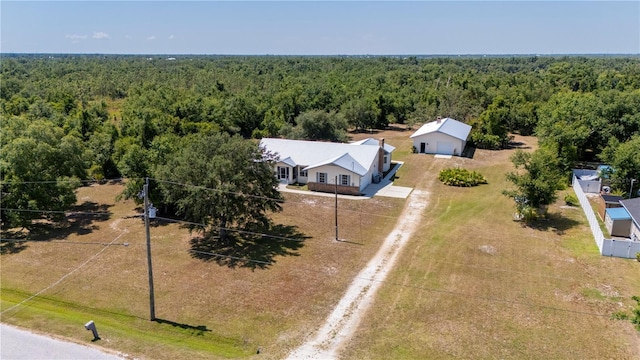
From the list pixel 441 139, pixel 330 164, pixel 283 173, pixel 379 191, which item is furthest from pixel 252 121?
pixel 379 191

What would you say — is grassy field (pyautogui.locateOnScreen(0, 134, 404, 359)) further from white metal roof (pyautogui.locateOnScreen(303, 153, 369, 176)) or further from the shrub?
the shrub

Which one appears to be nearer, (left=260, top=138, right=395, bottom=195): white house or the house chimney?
(left=260, top=138, right=395, bottom=195): white house

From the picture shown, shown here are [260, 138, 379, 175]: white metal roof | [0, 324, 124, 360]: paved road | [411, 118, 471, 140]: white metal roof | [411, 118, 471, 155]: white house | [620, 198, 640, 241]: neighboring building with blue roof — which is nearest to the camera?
[0, 324, 124, 360]: paved road

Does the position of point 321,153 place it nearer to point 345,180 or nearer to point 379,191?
point 345,180

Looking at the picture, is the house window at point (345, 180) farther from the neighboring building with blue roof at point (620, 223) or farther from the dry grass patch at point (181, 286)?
the neighboring building with blue roof at point (620, 223)

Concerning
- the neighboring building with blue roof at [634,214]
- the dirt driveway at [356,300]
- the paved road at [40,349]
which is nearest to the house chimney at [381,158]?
the dirt driveway at [356,300]

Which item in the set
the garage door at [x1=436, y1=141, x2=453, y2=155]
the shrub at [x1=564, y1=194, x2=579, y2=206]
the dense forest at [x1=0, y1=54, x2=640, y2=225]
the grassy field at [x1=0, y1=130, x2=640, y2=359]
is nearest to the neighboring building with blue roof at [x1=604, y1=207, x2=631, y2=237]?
the grassy field at [x1=0, y1=130, x2=640, y2=359]

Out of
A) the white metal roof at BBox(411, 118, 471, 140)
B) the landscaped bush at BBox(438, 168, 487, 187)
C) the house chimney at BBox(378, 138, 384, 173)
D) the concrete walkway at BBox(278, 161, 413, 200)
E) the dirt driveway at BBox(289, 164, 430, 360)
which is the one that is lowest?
the dirt driveway at BBox(289, 164, 430, 360)
